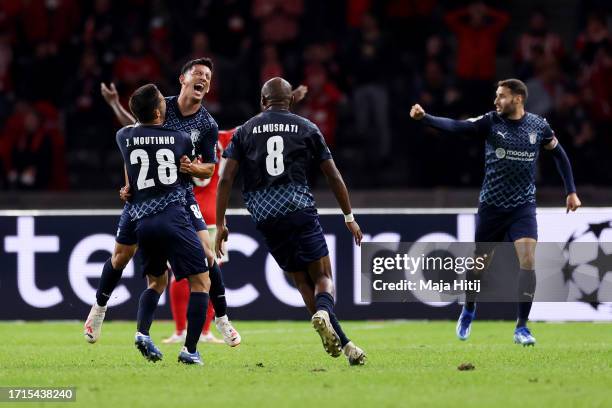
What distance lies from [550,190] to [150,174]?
8746 mm

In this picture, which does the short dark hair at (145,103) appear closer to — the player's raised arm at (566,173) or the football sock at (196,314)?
the football sock at (196,314)

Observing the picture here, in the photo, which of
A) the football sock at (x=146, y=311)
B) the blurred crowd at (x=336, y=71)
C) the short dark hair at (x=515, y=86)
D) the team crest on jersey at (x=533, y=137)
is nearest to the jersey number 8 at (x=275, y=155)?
the football sock at (x=146, y=311)

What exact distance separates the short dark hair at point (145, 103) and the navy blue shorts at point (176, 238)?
683mm

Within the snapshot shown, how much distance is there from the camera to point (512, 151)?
12219 millimetres

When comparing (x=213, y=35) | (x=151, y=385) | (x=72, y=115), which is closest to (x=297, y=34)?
(x=213, y=35)

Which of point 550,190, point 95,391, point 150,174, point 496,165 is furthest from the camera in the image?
point 550,190

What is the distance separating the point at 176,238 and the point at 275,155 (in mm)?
936

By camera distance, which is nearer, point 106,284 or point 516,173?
point 106,284

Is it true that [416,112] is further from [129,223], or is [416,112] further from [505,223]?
[129,223]

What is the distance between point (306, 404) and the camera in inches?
308

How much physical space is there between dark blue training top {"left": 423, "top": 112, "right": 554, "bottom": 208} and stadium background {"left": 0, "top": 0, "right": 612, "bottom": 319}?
467 cm

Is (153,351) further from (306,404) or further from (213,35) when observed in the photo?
(213,35)

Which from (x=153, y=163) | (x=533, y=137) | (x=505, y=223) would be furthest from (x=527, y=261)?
(x=153, y=163)

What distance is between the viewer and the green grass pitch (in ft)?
26.5
